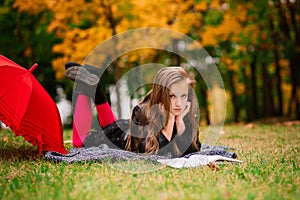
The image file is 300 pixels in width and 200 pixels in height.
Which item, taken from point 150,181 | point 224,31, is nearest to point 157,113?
point 150,181

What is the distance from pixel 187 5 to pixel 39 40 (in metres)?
5.64

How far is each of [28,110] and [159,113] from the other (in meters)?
1.23

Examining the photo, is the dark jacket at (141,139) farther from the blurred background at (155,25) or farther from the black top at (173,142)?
the blurred background at (155,25)

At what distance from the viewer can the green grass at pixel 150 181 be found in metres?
2.16

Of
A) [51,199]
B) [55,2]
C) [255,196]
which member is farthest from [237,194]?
[55,2]

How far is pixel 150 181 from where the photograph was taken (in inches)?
99.3

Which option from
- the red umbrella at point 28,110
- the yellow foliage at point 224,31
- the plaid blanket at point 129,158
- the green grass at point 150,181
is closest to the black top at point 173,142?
the plaid blanket at point 129,158

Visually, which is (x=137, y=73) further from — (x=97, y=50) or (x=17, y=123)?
(x=17, y=123)

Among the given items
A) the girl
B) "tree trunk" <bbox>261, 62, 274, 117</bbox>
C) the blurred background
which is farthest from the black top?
"tree trunk" <bbox>261, 62, 274, 117</bbox>

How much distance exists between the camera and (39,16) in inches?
508

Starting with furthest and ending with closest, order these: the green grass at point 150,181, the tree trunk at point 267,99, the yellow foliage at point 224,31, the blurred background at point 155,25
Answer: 1. the tree trunk at point 267,99
2. the yellow foliage at point 224,31
3. the blurred background at point 155,25
4. the green grass at point 150,181

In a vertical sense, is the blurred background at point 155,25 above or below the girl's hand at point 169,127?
above

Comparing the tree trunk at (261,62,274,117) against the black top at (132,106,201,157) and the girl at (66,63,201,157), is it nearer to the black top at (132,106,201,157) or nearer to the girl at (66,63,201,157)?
the girl at (66,63,201,157)

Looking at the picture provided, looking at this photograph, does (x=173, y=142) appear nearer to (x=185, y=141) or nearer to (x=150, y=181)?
(x=185, y=141)
